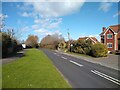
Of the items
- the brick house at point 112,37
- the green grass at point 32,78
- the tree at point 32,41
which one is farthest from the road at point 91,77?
the tree at point 32,41

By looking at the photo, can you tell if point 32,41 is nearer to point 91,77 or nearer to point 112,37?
point 112,37

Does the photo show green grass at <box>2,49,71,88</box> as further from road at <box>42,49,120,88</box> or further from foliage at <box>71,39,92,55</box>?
foliage at <box>71,39,92,55</box>

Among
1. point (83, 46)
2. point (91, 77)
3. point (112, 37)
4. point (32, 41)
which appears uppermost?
point (32, 41)

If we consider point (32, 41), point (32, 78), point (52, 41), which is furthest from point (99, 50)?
point (32, 41)

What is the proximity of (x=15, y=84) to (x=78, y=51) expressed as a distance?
41560mm

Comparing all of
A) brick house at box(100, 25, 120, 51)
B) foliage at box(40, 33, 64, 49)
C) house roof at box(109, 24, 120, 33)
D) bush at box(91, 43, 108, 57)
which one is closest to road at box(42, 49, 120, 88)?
bush at box(91, 43, 108, 57)

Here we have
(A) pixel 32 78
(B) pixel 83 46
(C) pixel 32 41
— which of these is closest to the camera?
(A) pixel 32 78

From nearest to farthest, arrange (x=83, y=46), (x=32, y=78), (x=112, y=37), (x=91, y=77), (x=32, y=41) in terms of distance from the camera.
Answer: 1. (x=32, y=78)
2. (x=91, y=77)
3. (x=83, y=46)
4. (x=112, y=37)
5. (x=32, y=41)

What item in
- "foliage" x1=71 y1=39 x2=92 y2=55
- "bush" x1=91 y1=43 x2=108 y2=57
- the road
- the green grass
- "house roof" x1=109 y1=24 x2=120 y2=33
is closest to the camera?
the green grass

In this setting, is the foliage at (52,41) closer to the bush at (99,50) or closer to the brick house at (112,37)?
the brick house at (112,37)

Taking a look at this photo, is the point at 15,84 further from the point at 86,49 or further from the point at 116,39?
the point at 116,39

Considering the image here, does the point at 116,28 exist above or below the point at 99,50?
above

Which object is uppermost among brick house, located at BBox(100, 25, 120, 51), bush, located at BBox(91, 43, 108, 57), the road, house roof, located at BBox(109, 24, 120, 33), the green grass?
house roof, located at BBox(109, 24, 120, 33)

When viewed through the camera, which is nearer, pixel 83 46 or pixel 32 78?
pixel 32 78
